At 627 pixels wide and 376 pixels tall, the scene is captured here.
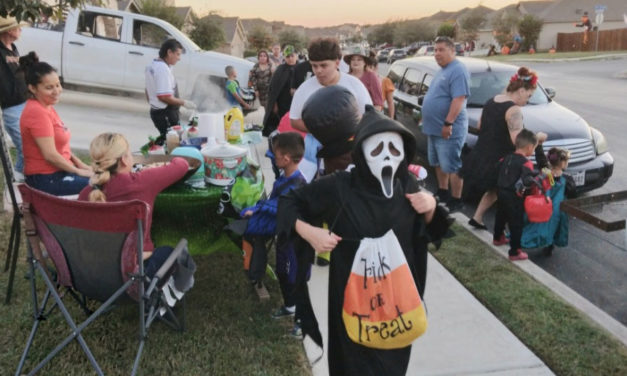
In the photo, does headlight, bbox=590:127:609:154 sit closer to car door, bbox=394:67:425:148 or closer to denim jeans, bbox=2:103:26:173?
car door, bbox=394:67:425:148

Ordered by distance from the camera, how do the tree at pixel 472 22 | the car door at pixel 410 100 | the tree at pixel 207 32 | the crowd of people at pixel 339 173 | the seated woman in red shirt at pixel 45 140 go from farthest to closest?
the tree at pixel 472 22, the tree at pixel 207 32, the car door at pixel 410 100, the seated woman in red shirt at pixel 45 140, the crowd of people at pixel 339 173

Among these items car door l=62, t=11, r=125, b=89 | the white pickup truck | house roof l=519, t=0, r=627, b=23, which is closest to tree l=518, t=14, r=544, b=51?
house roof l=519, t=0, r=627, b=23

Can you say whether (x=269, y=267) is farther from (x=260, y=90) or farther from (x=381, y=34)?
(x=381, y=34)

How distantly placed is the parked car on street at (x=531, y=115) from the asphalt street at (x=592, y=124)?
0.55m

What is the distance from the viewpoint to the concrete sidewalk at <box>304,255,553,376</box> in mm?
3092

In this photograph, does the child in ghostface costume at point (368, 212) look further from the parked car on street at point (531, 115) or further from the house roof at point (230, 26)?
the house roof at point (230, 26)

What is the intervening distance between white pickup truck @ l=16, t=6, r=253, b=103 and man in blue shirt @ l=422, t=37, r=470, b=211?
Answer: 554 cm

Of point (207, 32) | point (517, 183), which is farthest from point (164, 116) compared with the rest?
point (207, 32)

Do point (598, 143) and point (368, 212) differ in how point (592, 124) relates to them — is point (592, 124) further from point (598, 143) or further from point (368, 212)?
point (368, 212)

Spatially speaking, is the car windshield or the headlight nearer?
the headlight

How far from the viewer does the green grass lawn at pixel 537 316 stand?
10.3 ft

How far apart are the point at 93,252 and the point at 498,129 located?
3.68m

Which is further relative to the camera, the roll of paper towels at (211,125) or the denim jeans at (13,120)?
the denim jeans at (13,120)

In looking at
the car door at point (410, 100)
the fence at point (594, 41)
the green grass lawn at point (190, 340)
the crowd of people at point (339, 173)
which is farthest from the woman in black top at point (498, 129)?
the fence at point (594, 41)
